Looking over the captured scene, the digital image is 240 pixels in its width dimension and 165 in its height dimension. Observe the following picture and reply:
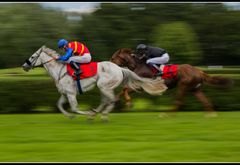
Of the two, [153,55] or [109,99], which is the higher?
[153,55]

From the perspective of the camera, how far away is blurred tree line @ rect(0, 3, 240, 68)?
3478 cm

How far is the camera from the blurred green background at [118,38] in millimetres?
14484

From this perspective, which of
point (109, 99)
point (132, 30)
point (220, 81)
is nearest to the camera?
point (109, 99)

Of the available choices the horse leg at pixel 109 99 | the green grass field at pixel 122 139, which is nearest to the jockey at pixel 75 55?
the horse leg at pixel 109 99

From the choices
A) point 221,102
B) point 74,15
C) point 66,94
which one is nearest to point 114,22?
point 74,15

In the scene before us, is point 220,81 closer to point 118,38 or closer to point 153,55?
point 153,55

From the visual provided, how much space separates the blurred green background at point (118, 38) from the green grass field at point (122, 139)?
6.39 feet

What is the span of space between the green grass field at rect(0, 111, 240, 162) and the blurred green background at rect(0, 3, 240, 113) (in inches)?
76.7

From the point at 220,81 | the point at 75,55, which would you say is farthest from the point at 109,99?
the point at 220,81

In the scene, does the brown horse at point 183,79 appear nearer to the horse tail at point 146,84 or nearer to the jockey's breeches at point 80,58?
the horse tail at point 146,84

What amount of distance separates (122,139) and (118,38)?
38650 millimetres

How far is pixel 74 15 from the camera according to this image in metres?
48.2

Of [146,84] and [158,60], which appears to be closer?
[146,84]

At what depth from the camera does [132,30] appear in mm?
48031
